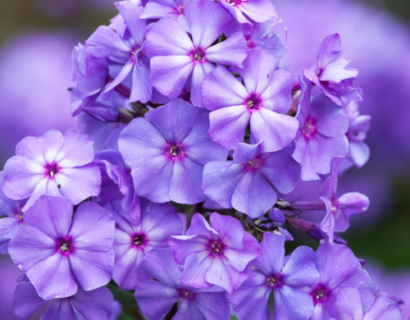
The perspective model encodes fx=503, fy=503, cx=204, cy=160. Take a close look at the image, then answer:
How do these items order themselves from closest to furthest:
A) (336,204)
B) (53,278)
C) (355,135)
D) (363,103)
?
(53,278) < (336,204) < (355,135) < (363,103)

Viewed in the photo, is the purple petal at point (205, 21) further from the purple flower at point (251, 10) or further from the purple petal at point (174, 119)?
the purple petal at point (174, 119)

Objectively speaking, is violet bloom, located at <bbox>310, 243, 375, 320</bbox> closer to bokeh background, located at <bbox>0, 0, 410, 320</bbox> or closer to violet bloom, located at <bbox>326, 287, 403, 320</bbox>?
violet bloom, located at <bbox>326, 287, 403, 320</bbox>

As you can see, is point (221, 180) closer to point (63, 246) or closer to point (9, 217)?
point (63, 246)

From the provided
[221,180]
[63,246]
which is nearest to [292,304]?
[221,180]

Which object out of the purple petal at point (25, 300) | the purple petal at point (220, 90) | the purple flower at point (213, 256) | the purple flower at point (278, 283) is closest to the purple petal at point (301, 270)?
the purple flower at point (278, 283)

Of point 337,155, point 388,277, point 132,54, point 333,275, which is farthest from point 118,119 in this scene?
point 388,277

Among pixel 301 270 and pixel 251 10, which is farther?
pixel 251 10
